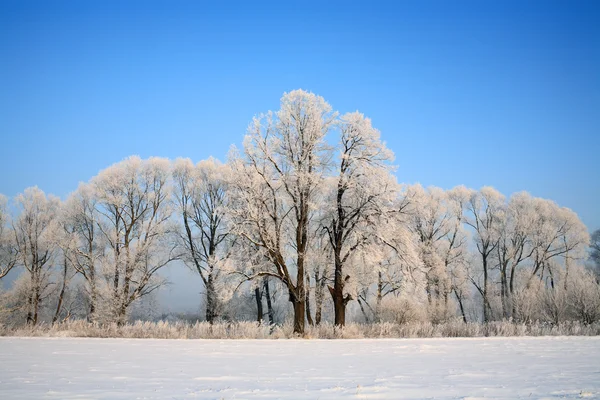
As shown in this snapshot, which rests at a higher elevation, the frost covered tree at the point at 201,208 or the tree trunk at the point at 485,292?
the frost covered tree at the point at 201,208

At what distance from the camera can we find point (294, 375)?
6.90 metres

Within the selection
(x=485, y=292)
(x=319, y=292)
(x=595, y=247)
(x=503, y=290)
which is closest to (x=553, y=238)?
(x=503, y=290)

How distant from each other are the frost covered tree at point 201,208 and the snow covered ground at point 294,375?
62.9 ft

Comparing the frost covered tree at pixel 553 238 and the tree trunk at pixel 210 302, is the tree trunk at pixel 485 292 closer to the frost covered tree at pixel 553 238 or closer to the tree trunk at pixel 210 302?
the frost covered tree at pixel 553 238

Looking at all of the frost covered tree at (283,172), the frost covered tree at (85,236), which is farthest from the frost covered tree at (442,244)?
the frost covered tree at (85,236)

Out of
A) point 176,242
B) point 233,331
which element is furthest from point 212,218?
point 233,331

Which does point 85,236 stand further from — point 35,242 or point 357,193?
point 357,193

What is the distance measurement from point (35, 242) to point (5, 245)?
1.96 meters

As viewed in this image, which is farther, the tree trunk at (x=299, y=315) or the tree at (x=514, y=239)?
the tree at (x=514, y=239)

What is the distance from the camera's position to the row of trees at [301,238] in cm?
2048

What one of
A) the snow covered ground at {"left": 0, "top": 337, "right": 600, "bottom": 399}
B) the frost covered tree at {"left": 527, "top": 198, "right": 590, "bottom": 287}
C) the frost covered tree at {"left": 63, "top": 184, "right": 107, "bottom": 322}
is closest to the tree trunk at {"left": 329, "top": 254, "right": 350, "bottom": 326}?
the snow covered ground at {"left": 0, "top": 337, "right": 600, "bottom": 399}

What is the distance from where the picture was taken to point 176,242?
30000 millimetres

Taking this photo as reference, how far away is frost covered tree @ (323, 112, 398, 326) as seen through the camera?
20.2 meters

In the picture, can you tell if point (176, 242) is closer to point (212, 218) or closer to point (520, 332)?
point (212, 218)
